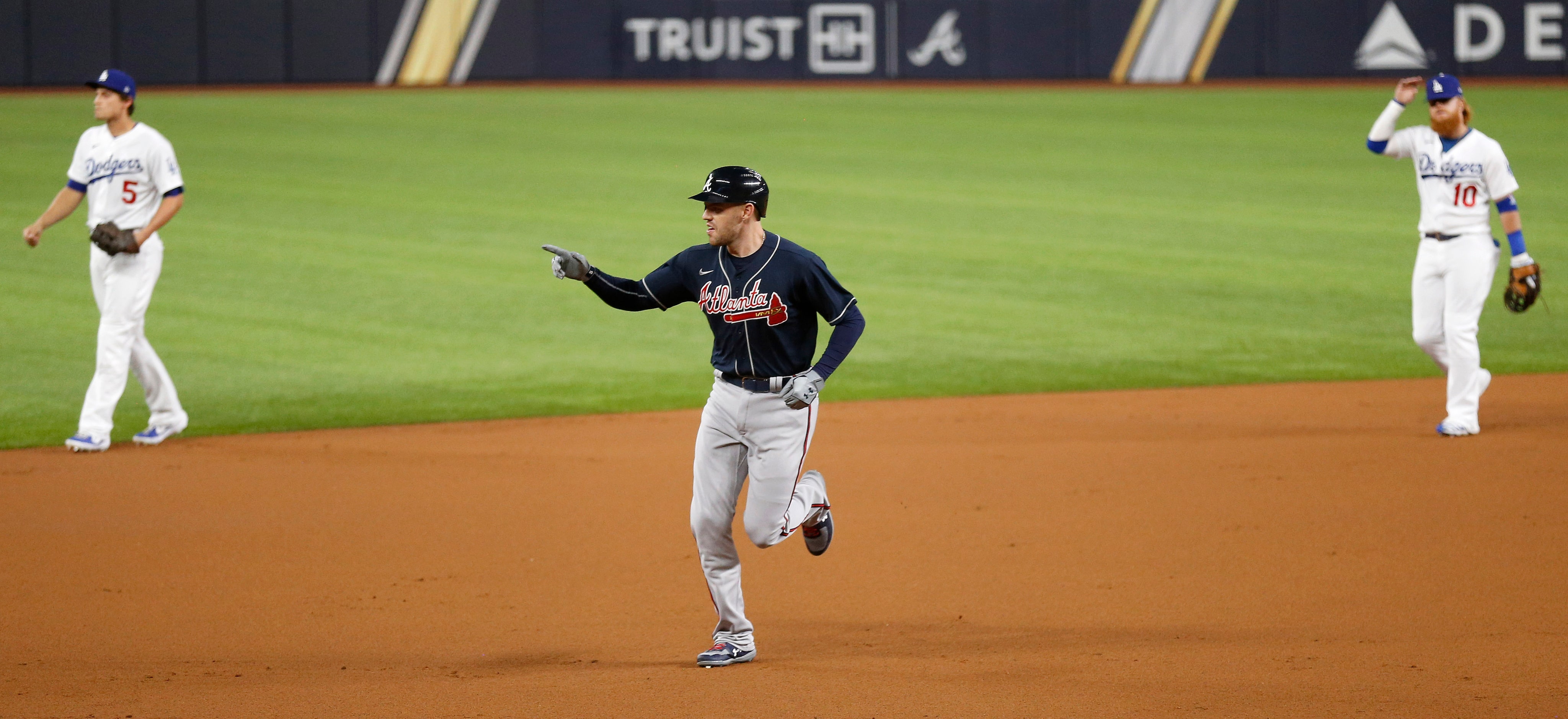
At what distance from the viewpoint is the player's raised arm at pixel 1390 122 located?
9203 mm

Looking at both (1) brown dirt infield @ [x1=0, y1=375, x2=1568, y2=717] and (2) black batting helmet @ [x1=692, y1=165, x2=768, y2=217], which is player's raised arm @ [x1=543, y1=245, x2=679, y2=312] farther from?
(1) brown dirt infield @ [x1=0, y1=375, x2=1568, y2=717]

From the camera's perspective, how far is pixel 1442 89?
8906 millimetres

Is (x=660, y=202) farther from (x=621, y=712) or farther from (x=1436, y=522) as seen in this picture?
(x=621, y=712)

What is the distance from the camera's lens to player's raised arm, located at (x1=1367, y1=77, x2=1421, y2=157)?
920cm

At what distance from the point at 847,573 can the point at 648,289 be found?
6.05 feet

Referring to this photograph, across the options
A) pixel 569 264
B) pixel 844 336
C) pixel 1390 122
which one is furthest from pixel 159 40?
→ pixel 844 336

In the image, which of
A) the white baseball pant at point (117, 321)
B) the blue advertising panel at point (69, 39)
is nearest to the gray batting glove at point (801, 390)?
the white baseball pant at point (117, 321)

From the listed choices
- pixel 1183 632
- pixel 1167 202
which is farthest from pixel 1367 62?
pixel 1183 632

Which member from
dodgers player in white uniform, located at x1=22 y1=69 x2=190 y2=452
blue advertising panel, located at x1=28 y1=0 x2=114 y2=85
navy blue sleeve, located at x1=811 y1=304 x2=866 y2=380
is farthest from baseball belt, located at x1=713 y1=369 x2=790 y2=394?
blue advertising panel, located at x1=28 y1=0 x2=114 y2=85

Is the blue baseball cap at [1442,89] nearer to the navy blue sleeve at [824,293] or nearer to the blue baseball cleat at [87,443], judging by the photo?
the navy blue sleeve at [824,293]

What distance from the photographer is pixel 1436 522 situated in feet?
24.7

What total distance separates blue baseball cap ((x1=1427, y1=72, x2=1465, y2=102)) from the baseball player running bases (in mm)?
4934

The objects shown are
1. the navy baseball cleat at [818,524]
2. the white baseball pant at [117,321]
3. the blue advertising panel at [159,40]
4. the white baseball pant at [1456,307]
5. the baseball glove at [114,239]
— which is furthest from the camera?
the blue advertising panel at [159,40]

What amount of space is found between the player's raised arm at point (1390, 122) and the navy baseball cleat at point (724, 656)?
5541 millimetres
